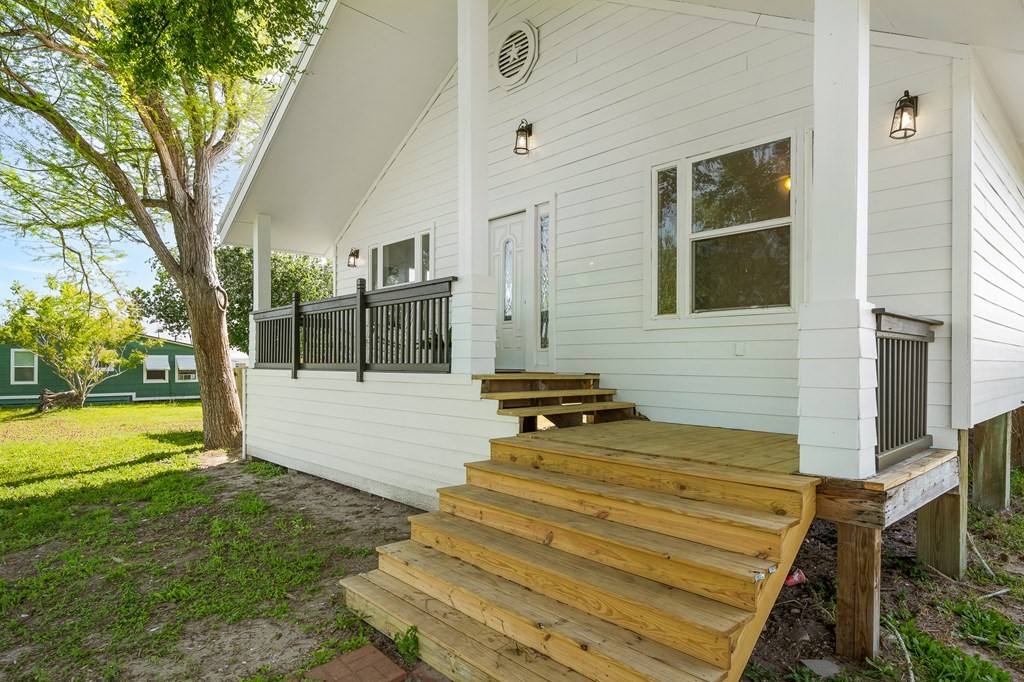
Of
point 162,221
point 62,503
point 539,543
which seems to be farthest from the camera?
point 162,221

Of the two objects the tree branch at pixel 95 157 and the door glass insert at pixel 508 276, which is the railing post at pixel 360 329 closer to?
the door glass insert at pixel 508 276

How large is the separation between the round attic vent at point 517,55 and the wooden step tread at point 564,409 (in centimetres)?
403

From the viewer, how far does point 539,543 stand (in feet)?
9.57

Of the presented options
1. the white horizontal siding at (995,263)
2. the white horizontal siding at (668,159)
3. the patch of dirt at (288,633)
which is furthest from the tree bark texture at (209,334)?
the white horizontal siding at (995,263)

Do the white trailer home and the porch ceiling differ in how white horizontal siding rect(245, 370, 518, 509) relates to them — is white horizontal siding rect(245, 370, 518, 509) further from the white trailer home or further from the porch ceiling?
the porch ceiling

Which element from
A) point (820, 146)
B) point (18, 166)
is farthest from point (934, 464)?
point (18, 166)

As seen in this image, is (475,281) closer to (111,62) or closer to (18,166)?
(111,62)

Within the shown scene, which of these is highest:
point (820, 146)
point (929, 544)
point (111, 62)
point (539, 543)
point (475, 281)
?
point (111, 62)

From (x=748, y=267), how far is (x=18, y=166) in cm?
1067

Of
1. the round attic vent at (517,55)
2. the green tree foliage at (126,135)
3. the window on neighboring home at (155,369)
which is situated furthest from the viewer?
the window on neighboring home at (155,369)

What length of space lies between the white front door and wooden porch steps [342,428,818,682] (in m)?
3.06

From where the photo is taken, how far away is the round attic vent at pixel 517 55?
6316 millimetres

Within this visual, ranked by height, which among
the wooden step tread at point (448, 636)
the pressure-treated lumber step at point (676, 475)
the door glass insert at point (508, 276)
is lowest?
the wooden step tread at point (448, 636)

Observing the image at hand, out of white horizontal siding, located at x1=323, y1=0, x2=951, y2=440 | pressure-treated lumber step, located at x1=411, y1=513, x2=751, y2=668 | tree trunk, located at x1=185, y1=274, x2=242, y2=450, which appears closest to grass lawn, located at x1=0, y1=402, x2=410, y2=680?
pressure-treated lumber step, located at x1=411, y1=513, x2=751, y2=668
